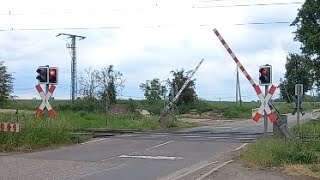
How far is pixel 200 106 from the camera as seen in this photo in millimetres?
66438

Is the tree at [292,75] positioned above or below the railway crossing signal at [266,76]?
above

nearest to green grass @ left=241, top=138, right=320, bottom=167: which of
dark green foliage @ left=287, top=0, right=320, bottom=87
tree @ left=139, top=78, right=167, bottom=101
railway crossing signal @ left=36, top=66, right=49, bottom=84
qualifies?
railway crossing signal @ left=36, top=66, right=49, bottom=84

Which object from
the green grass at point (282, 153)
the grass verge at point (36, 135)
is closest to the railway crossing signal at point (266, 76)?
the green grass at point (282, 153)

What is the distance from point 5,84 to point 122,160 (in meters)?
48.2

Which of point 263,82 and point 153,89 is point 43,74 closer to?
point 263,82

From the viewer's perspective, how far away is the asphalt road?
1312cm

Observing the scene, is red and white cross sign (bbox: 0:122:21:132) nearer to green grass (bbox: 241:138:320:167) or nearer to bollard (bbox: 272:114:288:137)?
green grass (bbox: 241:138:320:167)

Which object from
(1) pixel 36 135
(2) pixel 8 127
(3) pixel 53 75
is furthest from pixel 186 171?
(3) pixel 53 75

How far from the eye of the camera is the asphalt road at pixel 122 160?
516 inches

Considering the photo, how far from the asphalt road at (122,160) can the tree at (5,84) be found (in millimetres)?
40559

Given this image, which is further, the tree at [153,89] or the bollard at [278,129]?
the tree at [153,89]

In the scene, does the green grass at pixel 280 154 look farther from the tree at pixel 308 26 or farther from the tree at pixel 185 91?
the tree at pixel 185 91

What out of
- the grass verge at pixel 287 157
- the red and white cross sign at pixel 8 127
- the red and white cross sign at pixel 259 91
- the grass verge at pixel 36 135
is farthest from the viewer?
the grass verge at pixel 36 135

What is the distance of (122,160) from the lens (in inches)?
653
